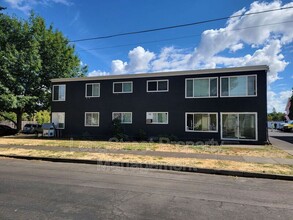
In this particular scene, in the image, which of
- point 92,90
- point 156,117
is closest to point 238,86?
point 156,117

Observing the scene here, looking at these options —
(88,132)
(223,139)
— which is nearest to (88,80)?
(88,132)

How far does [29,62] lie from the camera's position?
26.8 metres

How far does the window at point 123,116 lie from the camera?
74.0ft

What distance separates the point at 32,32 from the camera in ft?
95.6

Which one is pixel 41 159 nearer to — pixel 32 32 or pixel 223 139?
pixel 223 139

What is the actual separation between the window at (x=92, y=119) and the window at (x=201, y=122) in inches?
319

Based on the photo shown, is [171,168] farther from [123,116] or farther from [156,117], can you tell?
[123,116]

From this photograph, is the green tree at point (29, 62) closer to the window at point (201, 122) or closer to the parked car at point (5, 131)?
the parked car at point (5, 131)

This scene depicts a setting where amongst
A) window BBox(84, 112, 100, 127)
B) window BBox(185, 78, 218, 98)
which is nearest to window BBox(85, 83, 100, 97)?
window BBox(84, 112, 100, 127)

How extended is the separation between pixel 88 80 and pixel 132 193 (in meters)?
19.0

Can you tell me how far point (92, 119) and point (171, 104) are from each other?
754 centimetres

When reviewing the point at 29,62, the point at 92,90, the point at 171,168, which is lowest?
the point at 171,168

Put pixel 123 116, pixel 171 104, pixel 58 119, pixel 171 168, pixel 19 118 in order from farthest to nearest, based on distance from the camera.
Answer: pixel 19 118 → pixel 58 119 → pixel 123 116 → pixel 171 104 → pixel 171 168

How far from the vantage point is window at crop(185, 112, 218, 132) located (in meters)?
20.1
